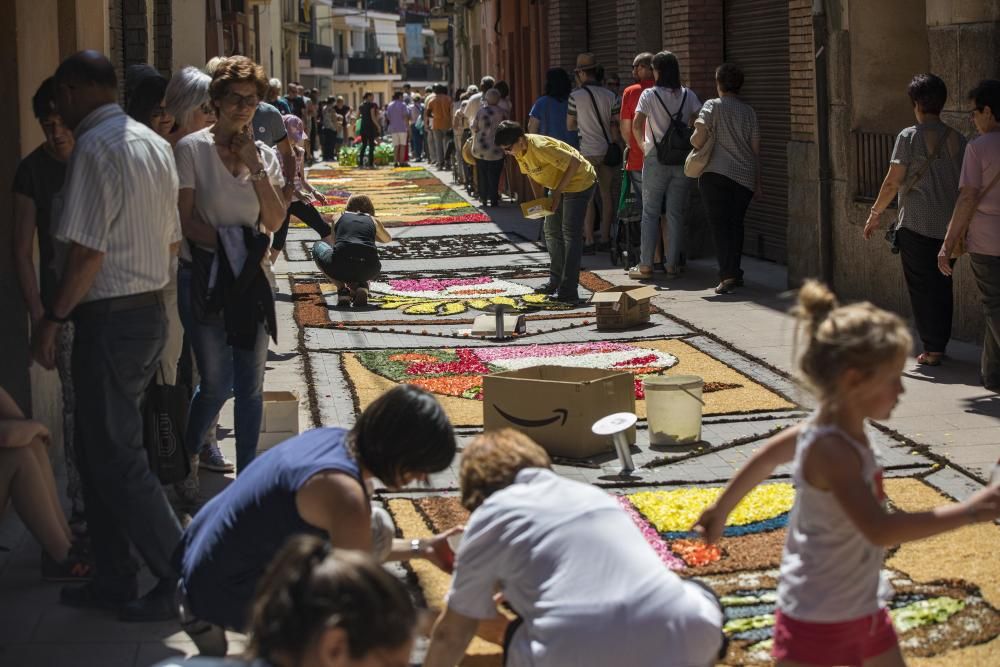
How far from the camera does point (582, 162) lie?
12.7 m

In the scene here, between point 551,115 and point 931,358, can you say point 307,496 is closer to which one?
point 931,358

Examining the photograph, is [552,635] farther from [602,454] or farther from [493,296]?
[493,296]

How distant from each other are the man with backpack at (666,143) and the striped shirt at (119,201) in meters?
8.91

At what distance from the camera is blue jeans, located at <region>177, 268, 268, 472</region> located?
6656mm

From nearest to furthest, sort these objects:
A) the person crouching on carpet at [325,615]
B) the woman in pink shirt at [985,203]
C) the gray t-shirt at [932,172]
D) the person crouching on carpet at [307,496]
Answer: the person crouching on carpet at [325,615] < the person crouching on carpet at [307,496] < the woman in pink shirt at [985,203] < the gray t-shirt at [932,172]

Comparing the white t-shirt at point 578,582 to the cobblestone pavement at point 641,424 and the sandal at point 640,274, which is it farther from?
the sandal at point 640,274

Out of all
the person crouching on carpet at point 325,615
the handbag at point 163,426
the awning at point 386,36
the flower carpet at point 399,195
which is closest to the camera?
the person crouching on carpet at point 325,615

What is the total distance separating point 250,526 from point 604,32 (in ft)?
61.7

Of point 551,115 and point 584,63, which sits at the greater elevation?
point 584,63

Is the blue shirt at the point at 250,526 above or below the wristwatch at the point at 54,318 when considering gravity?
below

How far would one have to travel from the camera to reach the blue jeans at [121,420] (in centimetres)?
543

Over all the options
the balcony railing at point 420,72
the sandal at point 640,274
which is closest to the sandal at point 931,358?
the sandal at point 640,274

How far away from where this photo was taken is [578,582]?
3.71m

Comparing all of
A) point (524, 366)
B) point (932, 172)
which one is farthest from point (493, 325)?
point (932, 172)
